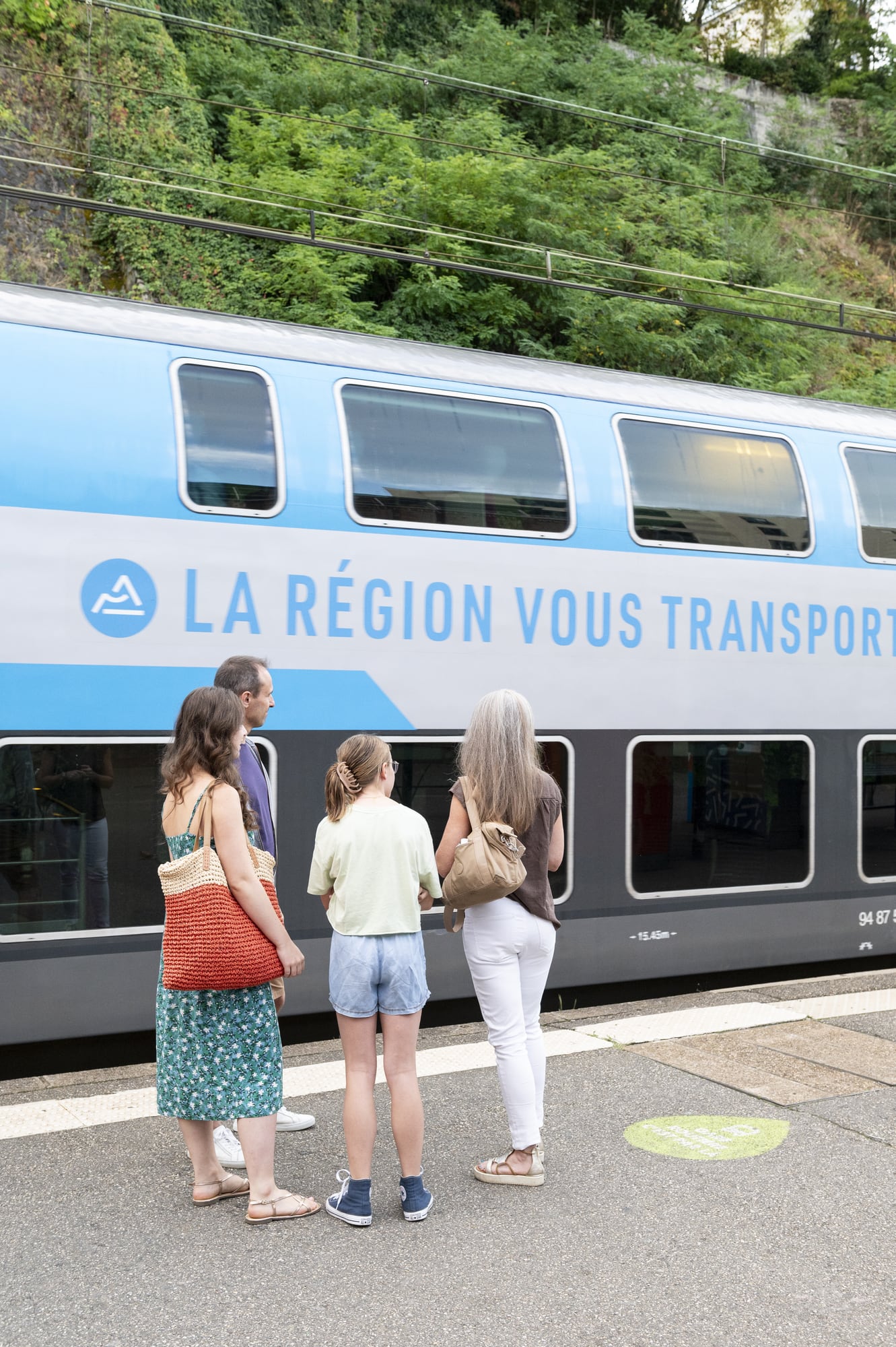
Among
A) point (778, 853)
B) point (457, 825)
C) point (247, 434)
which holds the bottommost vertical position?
point (778, 853)

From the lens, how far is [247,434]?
248 inches

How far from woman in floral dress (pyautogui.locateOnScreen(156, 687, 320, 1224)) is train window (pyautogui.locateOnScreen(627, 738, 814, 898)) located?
3.73 m

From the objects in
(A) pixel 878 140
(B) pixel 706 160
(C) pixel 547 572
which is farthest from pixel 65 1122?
(A) pixel 878 140

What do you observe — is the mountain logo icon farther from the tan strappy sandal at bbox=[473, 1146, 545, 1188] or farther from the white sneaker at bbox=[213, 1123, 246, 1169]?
the tan strappy sandal at bbox=[473, 1146, 545, 1188]

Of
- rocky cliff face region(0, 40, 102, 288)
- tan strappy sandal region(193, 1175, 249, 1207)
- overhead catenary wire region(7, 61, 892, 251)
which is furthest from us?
overhead catenary wire region(7, 61, 892, 251)

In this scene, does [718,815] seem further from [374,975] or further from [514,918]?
[374,975]

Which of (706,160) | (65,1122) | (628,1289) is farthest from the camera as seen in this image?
(706,160)

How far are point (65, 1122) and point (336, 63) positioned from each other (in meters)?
22.7

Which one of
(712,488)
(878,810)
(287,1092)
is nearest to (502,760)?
(287,1092)

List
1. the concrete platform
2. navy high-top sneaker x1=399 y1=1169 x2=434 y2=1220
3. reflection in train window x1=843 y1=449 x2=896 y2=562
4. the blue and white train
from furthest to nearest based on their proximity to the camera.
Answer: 1. reflection in train window x1=843 y1=449 x2=896 y2=562
2. the blue and white train
3. navy high-top sneaker x1=399 y1=1169 x2=434 y2=1220
4. the concrete platform

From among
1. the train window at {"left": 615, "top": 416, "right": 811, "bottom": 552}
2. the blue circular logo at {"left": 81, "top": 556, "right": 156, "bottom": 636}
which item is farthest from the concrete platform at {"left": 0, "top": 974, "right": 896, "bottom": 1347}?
the train window at {"left": 615, "top": 416, "right": 811, "bottom": 552}

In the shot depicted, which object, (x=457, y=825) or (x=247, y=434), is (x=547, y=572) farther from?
(x=457, y=825)

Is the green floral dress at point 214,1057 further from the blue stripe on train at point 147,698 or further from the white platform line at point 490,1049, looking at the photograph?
the blue stripe on train at point 147,698

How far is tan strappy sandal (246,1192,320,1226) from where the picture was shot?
13.3 feet
